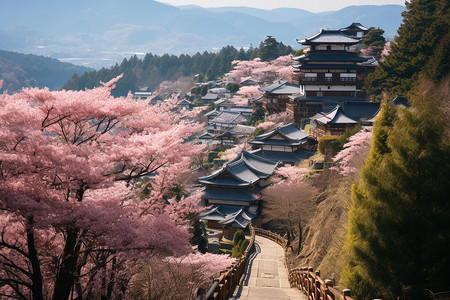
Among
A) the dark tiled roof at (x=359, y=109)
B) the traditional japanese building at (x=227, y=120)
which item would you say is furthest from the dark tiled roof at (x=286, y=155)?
the traditional japanese building at (x=227, y=120)

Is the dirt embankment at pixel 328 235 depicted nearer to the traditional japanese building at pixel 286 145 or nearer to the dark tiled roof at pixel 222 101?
the traditional japanese building at pixel 286 145

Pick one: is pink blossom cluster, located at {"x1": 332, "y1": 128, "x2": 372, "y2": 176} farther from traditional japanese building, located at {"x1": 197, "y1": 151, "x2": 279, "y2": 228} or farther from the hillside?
the hillside

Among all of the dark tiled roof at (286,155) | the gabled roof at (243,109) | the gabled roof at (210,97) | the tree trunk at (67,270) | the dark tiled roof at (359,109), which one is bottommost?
the dark tiled roof at (286,155)

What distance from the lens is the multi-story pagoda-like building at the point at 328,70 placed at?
3462 centimetres

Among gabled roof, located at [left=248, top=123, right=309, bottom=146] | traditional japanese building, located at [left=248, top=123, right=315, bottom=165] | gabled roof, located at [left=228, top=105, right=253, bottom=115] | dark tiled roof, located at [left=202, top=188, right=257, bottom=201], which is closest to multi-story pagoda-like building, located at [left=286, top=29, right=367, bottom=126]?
gabled roof, located at [left=248, top=123, right=309, bottom=146]

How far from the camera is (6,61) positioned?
113m

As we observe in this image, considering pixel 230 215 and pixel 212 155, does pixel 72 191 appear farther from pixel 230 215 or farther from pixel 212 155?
pixel 212 155

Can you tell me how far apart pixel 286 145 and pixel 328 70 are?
290 inches

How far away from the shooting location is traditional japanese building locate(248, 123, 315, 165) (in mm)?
32281

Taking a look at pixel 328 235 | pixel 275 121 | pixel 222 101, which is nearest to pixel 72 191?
pixel 328 235

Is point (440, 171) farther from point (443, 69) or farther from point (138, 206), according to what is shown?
point (443, 69)

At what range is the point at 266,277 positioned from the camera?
15102 millimetres

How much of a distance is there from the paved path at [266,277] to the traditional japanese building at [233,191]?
354 cm

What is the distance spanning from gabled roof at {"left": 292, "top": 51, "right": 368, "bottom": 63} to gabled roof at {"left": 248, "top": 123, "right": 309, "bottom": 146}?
17.7ft
